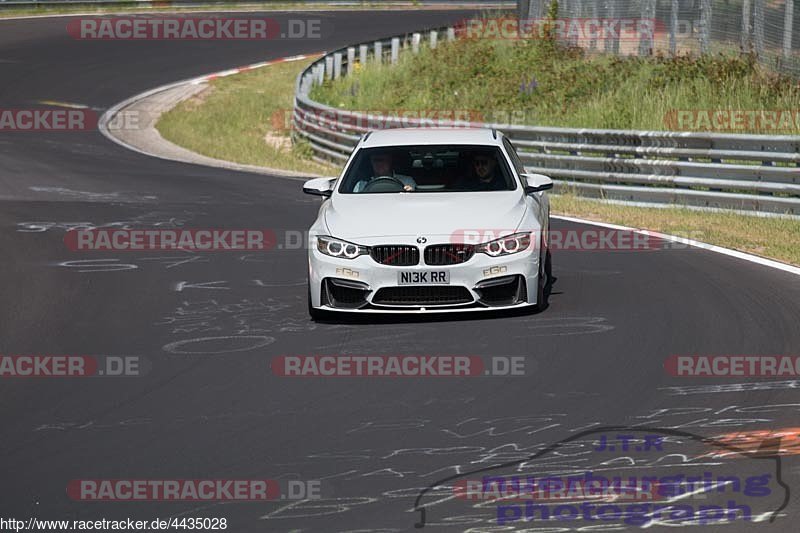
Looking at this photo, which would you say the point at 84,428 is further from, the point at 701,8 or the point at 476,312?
the point at 701,8

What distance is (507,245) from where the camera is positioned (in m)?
Answer: 10.5

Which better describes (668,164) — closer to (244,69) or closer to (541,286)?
(541,286)

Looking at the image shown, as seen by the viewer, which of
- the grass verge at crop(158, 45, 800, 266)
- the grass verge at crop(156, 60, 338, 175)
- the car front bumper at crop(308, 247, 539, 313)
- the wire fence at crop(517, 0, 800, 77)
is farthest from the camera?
the grass verge at crop(156, 60, 338, 175)

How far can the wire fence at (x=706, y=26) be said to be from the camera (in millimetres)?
22391

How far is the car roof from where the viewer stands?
12.0 meters

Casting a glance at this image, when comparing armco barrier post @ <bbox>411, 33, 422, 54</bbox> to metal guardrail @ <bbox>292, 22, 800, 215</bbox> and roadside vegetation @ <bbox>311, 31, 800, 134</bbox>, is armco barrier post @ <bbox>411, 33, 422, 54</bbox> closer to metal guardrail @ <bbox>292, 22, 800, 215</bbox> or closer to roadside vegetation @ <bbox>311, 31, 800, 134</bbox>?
roadside vegetation @ <bbox>311, 31, 800, 134</bbox>

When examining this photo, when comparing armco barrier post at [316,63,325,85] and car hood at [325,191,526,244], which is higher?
car hood at [325,191,526,244]

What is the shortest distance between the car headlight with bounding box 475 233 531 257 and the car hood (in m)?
0.10
